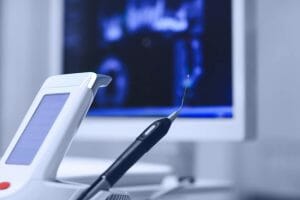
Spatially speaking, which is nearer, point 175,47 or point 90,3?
point 175,47

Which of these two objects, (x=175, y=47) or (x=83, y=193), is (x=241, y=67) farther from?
(x=83, y=193)

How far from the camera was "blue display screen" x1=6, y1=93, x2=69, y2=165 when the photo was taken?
1.70ft

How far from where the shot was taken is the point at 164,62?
35.8 inches

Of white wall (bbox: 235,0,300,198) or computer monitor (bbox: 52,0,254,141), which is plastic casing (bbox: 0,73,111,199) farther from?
white wall (bbox: 235,0,300,198)

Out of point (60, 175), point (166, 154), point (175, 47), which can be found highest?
point (175, 47)

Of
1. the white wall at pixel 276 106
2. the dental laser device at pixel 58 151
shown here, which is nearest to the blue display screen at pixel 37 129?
the dental laser device at pixel 58 151

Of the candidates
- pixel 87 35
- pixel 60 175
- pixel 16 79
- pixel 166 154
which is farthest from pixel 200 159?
pixel 16 79

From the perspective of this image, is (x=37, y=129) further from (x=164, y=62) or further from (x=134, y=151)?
(x=164, y=62)

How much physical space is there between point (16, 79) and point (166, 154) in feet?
1.51

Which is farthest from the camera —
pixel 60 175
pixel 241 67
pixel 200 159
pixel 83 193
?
pixel 200 159

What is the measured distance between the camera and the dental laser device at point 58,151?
48 cm

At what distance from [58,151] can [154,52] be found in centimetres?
45

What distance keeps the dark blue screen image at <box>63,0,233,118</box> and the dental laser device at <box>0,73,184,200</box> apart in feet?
1.09

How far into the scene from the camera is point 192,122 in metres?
0.85
